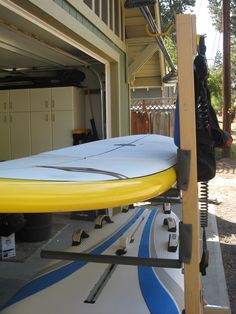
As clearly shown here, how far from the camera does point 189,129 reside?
178 cm

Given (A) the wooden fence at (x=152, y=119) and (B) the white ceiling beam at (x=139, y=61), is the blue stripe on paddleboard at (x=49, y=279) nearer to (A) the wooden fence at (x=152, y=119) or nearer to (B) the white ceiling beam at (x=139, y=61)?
(B) the white ceiling beam at (x=139, y=61)

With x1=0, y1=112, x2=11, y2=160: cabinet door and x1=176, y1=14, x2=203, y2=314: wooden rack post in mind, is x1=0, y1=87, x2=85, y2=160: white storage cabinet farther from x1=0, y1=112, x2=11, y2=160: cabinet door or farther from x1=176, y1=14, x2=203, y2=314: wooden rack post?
x1=176, y1=14, x2=203, y2=314: wooden rack post

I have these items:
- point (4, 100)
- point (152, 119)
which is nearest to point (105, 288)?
point (4, 100)

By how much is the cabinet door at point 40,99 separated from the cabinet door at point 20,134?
23cm

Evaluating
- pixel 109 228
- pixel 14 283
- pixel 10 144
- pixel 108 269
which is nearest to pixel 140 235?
pixel 109 228

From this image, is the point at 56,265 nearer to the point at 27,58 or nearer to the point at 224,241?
the point at 224,241

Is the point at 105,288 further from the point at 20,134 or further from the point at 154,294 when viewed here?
the point at 20,134

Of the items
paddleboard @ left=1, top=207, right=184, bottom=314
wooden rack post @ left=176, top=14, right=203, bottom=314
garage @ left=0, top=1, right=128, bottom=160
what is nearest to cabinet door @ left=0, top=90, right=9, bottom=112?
garage @ left=0, top=1, right=128, bottom=160

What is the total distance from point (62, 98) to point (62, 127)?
0.53 m

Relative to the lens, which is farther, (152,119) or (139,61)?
(152,119)

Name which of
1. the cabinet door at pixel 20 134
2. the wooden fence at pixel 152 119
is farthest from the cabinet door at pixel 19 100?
the wooden fence at pixel 152 119

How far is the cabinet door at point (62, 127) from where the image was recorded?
7582 millimetres

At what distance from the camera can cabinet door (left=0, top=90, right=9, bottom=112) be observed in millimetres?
7816

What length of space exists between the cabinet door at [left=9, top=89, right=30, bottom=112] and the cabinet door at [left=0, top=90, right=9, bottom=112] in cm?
6
